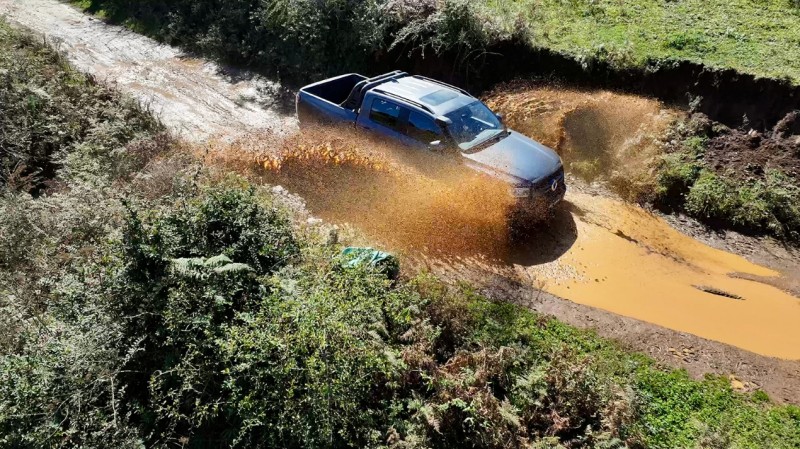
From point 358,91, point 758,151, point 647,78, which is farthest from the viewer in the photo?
point 647,78

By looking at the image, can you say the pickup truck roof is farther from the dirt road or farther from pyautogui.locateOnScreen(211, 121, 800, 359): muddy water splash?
the dirt road

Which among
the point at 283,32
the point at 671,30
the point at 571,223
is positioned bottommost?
the point at 571,223

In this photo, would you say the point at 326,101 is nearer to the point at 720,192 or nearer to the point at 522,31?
the point at 522,31

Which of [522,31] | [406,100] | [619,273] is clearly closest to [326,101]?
[406,100]

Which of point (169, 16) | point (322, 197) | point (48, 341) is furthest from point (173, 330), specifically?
point (169, 16)

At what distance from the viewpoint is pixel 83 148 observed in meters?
9.90

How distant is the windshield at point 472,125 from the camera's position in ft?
32.0

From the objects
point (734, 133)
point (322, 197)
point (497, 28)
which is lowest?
point (322, 197)

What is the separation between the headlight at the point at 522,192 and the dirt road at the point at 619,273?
2.06 feet

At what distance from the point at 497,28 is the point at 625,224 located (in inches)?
234

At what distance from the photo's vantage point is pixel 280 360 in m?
5.80

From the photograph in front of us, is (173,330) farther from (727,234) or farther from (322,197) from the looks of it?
(727,234)

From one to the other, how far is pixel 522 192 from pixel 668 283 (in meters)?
2.80

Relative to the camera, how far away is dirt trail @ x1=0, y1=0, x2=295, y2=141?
13805 mm
